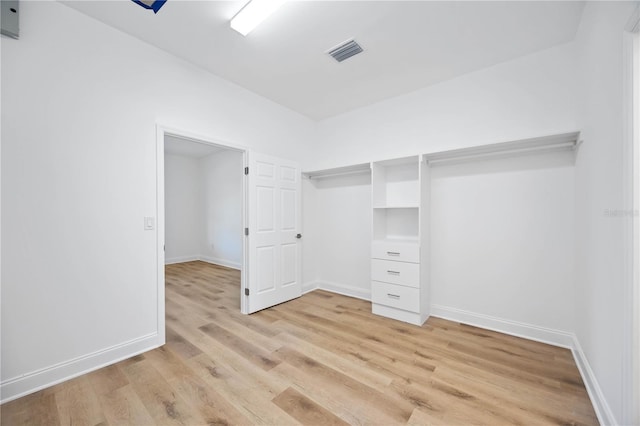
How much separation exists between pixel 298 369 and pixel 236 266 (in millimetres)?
4363

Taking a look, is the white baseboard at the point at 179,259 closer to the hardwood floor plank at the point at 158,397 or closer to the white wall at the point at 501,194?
→ the hardwood floor plank at the point at 158,397

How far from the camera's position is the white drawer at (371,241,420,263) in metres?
2.83

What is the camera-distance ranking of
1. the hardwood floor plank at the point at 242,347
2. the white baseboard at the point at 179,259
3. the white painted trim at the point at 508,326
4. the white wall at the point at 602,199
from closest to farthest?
the white wall at the point at 602,199, the hardwood floor plank at the point at 242,347, the white painted trim at the point at 508,326, the white baseboard at the point at 179,259

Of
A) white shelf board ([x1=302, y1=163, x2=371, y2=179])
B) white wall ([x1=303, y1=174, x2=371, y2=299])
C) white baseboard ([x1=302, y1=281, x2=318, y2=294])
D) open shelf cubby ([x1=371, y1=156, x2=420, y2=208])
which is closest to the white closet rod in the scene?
open shelf cubby ([x1=371, y1=156, x2=420, y2=208])

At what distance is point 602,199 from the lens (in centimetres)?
155

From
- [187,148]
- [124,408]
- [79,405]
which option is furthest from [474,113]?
[187,148]

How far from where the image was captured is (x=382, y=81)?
301 cm

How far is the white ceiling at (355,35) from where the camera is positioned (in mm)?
1948

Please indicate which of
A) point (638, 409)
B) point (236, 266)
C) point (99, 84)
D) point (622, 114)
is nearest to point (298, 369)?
point (638, 409)

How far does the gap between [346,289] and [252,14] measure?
3550 mm

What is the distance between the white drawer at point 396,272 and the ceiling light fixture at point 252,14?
275 centimetres

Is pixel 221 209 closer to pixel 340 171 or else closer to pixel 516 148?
pixel 340 171

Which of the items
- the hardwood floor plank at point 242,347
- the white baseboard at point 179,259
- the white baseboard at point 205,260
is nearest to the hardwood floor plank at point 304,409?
the hardwood floor plank at point 242,347

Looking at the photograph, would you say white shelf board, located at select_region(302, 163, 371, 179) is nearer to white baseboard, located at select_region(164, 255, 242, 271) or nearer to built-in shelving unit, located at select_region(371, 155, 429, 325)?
built-in shelving unit, located at select_region(371, 155, 429, 325)
